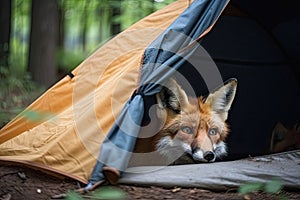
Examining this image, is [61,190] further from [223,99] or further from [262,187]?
[223,99]

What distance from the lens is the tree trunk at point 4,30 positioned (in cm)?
812

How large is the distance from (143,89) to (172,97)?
442 millimetres

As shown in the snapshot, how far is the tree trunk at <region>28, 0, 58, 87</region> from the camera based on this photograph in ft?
26.0

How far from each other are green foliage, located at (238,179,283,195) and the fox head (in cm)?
58

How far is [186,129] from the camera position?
372 cm

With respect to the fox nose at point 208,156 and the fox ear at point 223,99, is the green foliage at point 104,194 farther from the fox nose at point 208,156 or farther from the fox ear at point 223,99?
the fox ear at point 223,99

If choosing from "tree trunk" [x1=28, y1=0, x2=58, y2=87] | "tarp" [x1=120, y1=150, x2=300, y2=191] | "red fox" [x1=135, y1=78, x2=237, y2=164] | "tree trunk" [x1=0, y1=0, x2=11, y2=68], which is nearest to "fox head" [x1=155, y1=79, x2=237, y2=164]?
"red fox" [x1=135, y1=78, x2=237, y2=164]

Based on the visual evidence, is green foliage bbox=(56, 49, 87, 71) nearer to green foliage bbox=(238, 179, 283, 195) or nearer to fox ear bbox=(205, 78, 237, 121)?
fox ear bbox=(205, 78, 237, 121)

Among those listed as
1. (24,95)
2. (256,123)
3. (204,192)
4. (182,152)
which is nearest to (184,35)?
(182,152)

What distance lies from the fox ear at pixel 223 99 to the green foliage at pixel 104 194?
1320mm

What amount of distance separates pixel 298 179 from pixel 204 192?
0.73m

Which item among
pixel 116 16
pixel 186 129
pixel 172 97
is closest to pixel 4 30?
pixel 116 16

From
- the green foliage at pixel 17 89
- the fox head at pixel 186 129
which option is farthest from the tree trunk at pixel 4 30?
the fox head at pixel 186 129

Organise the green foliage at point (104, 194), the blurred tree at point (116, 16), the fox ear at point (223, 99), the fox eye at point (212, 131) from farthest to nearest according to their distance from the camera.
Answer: the blurred tree at point (116, 16) < the fox ear at point (223, 99) < the fox eye at point (212, 131) < the green foliage at point (104, 194)
